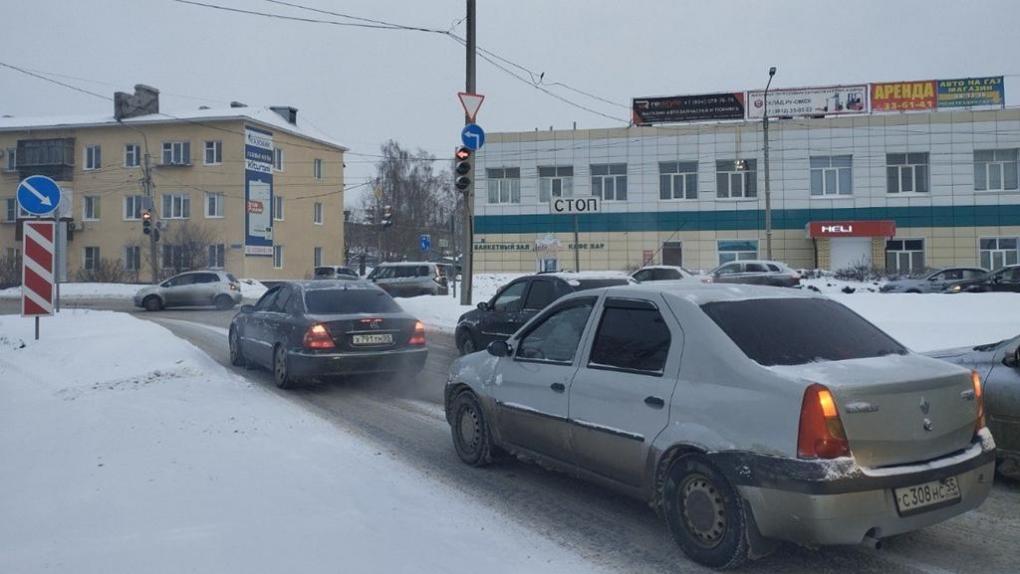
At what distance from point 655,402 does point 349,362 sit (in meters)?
6.09

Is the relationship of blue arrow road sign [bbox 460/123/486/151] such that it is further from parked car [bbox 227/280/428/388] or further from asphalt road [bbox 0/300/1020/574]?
asphalt road [bbox 0/300/1020/574]

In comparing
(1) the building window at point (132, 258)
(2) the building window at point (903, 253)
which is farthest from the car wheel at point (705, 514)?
(1) the building window at point (132, 258)

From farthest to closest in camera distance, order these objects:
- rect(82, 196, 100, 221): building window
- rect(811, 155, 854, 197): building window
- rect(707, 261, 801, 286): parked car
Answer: rect(82, 196, 100, 221): building window < rect(811, 155, 854, 197): building window < rect(707, 261, 801, 286): parked car

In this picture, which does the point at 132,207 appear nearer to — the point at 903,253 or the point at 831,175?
the point at 831,175

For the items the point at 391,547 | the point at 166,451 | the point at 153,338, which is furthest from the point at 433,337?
the point at 391,547

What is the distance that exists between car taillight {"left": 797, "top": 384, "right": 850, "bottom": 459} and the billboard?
4438 cm

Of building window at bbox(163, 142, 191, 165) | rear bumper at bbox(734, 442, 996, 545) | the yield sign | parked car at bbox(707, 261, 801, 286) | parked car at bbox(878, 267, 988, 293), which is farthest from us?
building window at bbox(163, 142, 191, 165)

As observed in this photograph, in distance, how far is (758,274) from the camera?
31.1 meters

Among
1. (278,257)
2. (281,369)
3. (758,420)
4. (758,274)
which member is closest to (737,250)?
(758,274)

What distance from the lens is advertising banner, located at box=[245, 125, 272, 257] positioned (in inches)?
1932

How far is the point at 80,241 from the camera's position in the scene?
2068 inches

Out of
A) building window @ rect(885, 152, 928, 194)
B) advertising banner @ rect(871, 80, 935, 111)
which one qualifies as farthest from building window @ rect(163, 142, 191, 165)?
building window @ rect(885, 152, 928, 194)

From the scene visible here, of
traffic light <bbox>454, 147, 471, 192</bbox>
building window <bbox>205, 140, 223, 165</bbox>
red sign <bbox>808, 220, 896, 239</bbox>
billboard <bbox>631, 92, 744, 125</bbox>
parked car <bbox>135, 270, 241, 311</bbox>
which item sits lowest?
parked car <bbox>135, 270, 241, 311</bbox>

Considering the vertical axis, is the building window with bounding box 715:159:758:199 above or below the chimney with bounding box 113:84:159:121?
below
